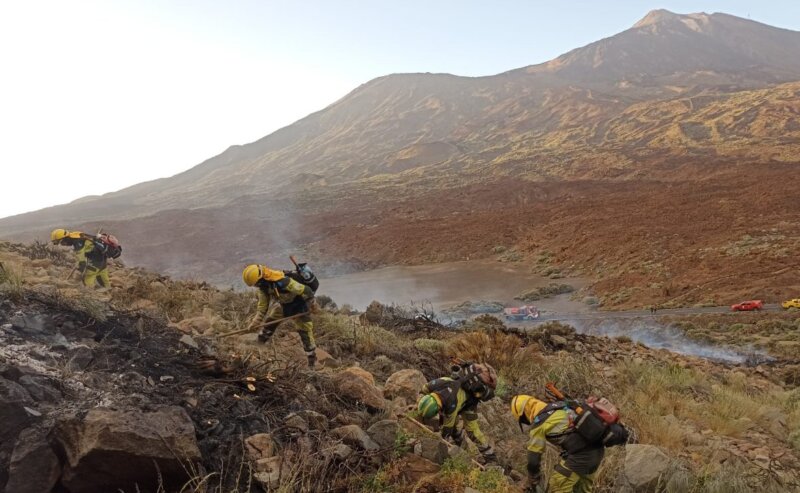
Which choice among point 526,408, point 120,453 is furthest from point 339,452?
point 526,408

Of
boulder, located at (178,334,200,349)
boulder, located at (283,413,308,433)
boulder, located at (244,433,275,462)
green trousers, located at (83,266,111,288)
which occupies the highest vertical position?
green trousers, located at (83,266,111,288)

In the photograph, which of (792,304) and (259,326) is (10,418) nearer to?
(259,326)

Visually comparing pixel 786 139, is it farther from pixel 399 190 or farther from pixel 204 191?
pixel 204 191

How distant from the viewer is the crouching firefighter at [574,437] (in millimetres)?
3441

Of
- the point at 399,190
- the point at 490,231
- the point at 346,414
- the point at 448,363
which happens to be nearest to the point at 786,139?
the point at 490,231

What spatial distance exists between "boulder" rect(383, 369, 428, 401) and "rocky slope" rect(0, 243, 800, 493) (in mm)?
22

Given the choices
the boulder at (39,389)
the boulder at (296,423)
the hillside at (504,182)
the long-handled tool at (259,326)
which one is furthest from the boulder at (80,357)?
the hillside at (504,182)

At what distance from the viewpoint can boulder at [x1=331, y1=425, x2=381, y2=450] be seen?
11.6ft

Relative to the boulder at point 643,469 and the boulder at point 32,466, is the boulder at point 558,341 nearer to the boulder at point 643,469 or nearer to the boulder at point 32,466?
the boulder at point 643,469

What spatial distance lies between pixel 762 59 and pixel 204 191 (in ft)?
362

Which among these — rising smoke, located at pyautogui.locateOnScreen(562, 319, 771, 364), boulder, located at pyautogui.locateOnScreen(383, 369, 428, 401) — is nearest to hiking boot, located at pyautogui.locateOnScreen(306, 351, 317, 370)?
boulder, located at pyautogui.locateOnScreen(383, 369, 428, 401)

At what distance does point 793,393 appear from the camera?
25.3 feet

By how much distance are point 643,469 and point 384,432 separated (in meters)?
2.04

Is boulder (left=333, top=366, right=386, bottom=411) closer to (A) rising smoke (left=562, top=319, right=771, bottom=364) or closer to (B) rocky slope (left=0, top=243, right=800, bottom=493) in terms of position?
(B) rocky slope (left=0, top=243, right=800, bottom=493)
